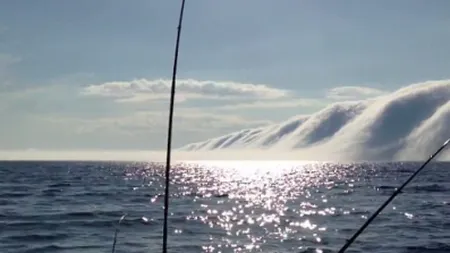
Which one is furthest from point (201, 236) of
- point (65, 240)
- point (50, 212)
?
point (50, 212)

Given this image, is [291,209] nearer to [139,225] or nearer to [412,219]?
[412,219]

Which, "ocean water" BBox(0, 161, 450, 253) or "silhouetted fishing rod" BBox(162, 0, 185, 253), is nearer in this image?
"silhouetted fishing rod" BBox(162, 0, 185, 253)

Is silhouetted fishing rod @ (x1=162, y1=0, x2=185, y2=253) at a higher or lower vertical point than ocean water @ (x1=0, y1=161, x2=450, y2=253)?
higher

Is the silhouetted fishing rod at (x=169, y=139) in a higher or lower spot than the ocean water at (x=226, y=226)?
higher

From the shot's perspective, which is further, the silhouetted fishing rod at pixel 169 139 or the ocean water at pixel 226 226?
the ocean water at pixel 226 226

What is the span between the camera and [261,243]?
30812 millimetres

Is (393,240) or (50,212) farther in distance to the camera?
(50,212)

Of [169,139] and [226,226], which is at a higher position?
[169,139]

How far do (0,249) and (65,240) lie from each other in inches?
148

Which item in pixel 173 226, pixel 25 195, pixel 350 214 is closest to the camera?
pixel 173 226

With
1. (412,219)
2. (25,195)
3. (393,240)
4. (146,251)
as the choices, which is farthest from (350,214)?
(25,195)

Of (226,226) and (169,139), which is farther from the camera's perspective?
(226,226)

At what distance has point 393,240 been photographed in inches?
1232

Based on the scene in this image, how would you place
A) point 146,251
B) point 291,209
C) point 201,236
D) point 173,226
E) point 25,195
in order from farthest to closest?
1. point 25,195
2. point 291,209
3. point 173,226
4. point 201,236
5. point 146,251
